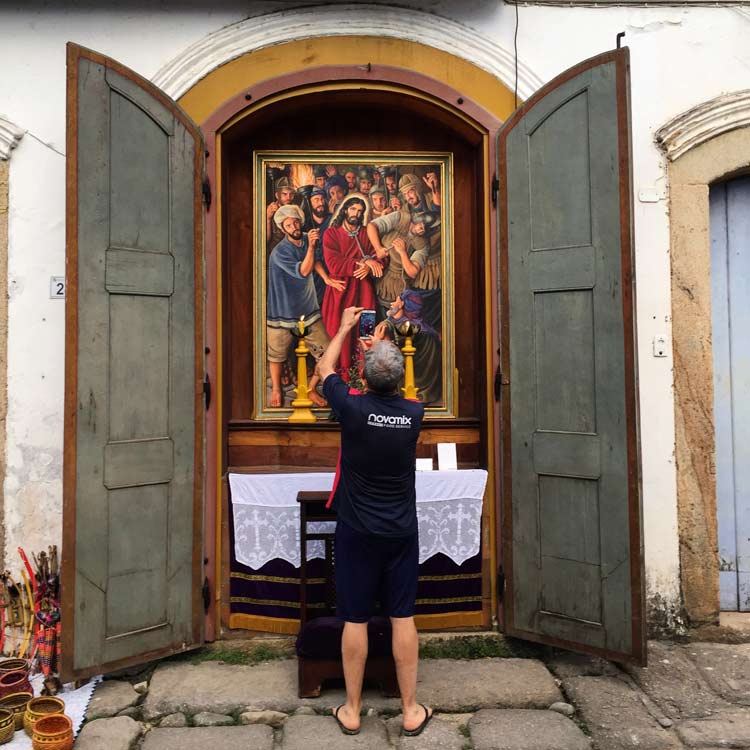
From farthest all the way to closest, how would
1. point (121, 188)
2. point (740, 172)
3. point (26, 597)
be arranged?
point (740, 172) < point (26, 597) < point (121, 188)

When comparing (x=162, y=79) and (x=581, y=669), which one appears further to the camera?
(x=162, y=79)

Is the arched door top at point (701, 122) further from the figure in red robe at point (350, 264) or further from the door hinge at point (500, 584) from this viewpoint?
the door hinge at point (500, 584)

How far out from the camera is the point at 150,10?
4.62 meters

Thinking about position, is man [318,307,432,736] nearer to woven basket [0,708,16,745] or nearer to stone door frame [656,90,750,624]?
woven basket [0,708,16,745]

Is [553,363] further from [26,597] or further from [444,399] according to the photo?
[26,597]

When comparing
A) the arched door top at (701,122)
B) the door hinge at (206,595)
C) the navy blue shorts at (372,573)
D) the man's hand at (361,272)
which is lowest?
the door hinge at (206,595)

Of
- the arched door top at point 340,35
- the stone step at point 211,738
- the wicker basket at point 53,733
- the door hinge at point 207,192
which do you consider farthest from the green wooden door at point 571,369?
the wicker basket at point 53,733

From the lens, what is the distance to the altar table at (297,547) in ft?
14.7

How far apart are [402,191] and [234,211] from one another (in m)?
1.11

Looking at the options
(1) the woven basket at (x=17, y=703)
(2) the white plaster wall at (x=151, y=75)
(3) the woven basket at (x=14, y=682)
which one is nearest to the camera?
(1) the woven basket at (x=17, y=703)

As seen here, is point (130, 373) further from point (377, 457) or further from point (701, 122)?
point (701, 122)

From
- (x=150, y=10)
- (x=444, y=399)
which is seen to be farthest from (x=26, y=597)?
(x=150, y=10)

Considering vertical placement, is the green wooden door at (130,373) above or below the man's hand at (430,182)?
below

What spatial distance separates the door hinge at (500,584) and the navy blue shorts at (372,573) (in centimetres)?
116
